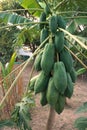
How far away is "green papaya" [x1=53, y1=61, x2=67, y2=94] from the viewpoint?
2125 mm

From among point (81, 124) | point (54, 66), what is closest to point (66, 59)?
point (54, 66)

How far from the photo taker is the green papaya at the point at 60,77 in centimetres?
212

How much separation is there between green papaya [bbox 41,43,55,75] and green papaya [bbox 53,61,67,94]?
0.05 metres

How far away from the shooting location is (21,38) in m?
3.79

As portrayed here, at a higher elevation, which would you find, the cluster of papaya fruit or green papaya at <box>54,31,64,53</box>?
green papaya at <box>54,31,64,53</box>

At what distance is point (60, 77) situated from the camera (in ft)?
7.02

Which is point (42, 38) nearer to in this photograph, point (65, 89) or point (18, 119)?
point (65, 89)

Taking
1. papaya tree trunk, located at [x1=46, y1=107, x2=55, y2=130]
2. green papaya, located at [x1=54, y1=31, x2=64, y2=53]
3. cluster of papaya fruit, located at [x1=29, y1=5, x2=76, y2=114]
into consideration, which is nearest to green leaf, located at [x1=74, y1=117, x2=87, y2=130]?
papaya tree trunk, located at [x1=46, y1=107, x2=55, y2=130]

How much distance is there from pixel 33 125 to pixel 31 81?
2.80 m

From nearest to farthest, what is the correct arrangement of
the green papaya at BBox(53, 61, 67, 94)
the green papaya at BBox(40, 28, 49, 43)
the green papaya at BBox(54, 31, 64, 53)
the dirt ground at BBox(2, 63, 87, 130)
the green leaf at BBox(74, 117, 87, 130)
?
the green papaya at BBox(53, 61, 67, 94), the green papaya at BBox(54, 31, 64, 53), the green papaya at BBox(40, 28, 49, 43), the green leaf at BBox(74, 117, 87, 130), the dirt ground at BBox(2, 63, 87, 130)

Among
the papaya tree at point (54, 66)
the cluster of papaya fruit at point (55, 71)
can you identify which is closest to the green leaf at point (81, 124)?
the papaya tree at point (54, 66)

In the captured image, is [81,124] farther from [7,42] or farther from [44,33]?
[7,42]

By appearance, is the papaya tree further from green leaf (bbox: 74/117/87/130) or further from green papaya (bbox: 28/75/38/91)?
green leaf (bbox: 74/117/87/130)

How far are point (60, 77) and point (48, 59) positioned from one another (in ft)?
0.56
